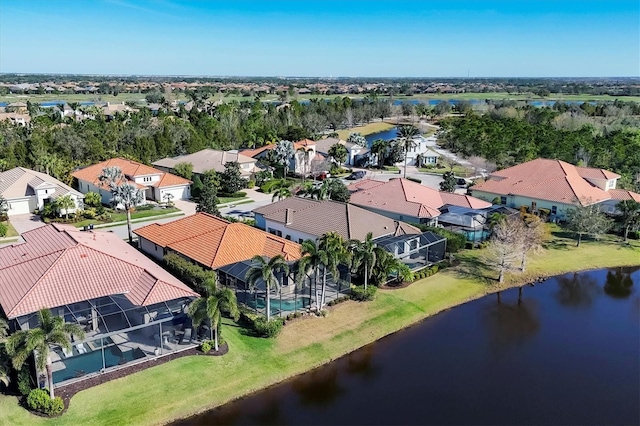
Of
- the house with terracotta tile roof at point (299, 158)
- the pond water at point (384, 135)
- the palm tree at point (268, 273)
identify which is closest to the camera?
the palm tree at point (268, 273)

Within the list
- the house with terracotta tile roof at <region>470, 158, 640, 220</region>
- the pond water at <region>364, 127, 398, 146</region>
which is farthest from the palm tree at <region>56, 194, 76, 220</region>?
the pond water at <region>364, 127, 398, 146</region>

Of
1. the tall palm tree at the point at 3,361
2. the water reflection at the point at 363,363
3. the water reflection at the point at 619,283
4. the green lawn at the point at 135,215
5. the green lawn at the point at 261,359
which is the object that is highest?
the tall palm tree at the point at 3,361

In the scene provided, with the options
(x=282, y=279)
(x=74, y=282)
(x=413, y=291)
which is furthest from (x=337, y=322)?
(x=74, y=282)

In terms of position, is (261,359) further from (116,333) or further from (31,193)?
(31,193)

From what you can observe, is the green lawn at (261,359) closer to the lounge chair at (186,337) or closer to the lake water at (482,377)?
the lake water at (482,377)

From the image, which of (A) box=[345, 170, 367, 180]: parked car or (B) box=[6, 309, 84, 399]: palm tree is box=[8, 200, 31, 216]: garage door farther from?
(A) box=[345, 170, 367, 180]: parked car

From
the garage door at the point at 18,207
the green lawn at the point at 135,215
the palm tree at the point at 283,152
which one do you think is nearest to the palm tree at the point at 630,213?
the palm tree at the point at 283,152

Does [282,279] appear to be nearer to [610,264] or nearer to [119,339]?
[119,339]
